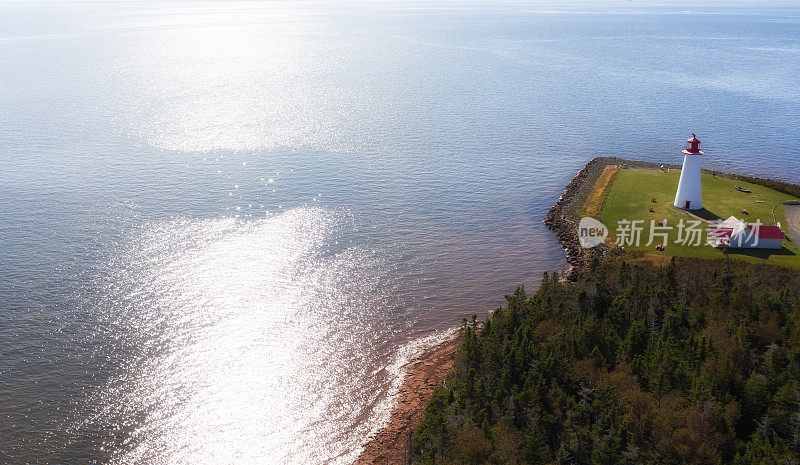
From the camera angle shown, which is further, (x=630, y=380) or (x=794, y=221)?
(x=794, y=221)

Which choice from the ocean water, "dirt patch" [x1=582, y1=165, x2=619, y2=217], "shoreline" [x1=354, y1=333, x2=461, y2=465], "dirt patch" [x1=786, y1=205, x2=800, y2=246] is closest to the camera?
"shoreline" [x1=354, y1=333, x2=461, y2=465]

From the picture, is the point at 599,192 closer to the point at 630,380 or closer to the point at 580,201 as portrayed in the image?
the point at 580,201

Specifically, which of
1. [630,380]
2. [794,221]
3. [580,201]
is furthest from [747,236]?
[630,380]

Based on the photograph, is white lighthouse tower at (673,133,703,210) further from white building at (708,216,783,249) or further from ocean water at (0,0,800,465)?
ocean water at (0,0,800,465)

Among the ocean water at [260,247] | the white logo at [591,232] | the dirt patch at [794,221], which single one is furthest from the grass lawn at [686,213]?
the ocean water at [260,247]

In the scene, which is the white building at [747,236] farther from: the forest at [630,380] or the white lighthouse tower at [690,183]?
the forest at [630,380]

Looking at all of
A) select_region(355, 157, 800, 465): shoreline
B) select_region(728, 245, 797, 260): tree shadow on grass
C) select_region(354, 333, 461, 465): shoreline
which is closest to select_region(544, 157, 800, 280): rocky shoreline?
select_region(355, 157, 800, 465): shoreline
